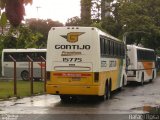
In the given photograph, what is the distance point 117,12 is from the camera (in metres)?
63.9

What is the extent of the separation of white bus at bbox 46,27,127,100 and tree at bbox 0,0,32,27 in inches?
555

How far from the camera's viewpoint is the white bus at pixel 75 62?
1723 cm

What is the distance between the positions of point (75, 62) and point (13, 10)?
47.1 ft

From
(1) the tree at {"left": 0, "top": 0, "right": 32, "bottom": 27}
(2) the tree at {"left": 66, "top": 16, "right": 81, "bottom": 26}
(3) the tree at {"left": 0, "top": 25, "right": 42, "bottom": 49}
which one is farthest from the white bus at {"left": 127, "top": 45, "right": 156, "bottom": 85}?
(2) the tree at {"left": 66, "top": 16, "right": 81, "bottom": 26}

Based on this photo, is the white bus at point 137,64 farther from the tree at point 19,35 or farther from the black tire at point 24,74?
the tree at point 19,35

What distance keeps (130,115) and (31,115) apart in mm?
2865

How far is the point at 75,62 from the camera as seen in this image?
1742cm

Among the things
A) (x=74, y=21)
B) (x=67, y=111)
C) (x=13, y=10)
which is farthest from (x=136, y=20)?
(x=13, y=10)

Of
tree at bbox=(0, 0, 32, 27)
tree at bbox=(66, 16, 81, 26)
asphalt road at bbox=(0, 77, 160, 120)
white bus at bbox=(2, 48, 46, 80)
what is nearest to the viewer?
tree at bbox=(0, 0, 32, 27)

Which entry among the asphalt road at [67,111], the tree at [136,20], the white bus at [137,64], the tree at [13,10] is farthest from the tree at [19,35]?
the tree at [136,20]

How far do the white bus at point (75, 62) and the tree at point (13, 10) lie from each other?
1411 cm

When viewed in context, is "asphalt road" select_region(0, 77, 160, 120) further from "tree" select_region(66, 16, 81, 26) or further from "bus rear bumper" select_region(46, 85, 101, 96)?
"tree" select_region(66, 16, 81, 26)

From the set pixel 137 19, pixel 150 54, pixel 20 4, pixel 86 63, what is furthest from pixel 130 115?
pixel 137 19

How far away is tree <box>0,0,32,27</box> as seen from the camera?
122 inches
